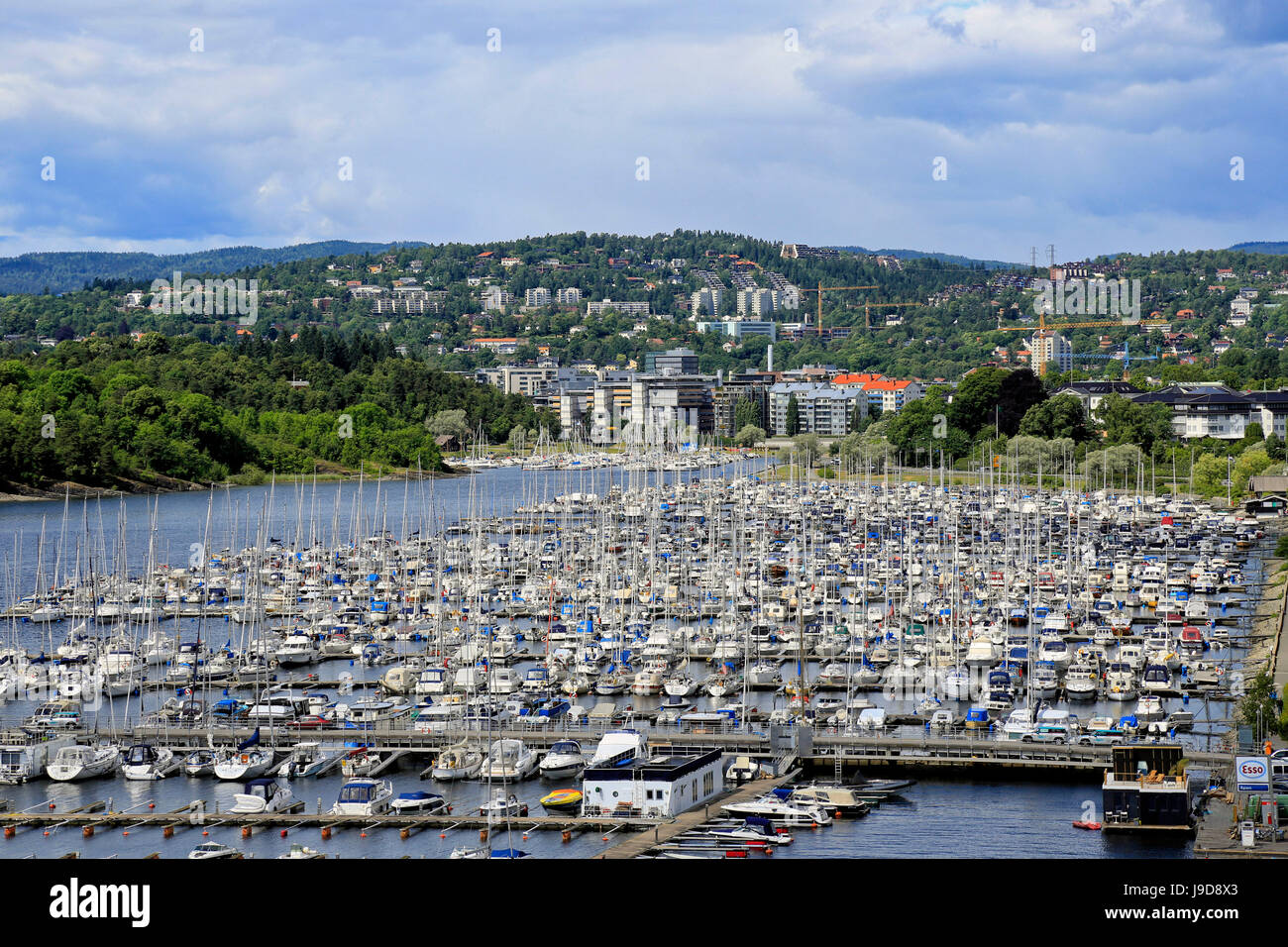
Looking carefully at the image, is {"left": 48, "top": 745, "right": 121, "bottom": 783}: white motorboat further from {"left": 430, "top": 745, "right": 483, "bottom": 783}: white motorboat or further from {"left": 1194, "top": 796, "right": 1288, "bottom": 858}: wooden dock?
{"left": 1194, "top": 796, "right": 1288, "bottom": 858}: wooden dock

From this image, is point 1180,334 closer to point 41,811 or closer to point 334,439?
point 334,439

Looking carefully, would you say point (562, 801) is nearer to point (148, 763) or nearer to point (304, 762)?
point (304, 762)

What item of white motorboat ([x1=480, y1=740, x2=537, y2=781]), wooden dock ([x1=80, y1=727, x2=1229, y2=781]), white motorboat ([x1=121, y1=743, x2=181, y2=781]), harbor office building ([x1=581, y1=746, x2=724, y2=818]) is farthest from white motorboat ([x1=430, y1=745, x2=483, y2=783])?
white motorboat ([x1=121, y1=743, x2=181, y2=781])

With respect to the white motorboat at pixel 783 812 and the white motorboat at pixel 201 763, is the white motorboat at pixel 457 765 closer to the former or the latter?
the white motorboat at pixel 201 763

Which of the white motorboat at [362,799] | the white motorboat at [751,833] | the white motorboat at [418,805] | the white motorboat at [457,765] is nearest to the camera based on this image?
the white motorboat at [751,833]

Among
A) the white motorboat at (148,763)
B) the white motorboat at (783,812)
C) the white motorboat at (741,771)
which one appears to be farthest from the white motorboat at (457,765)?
the white motorboat at (783,812)

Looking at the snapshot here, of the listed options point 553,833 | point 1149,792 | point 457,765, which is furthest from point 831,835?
point 457,765
